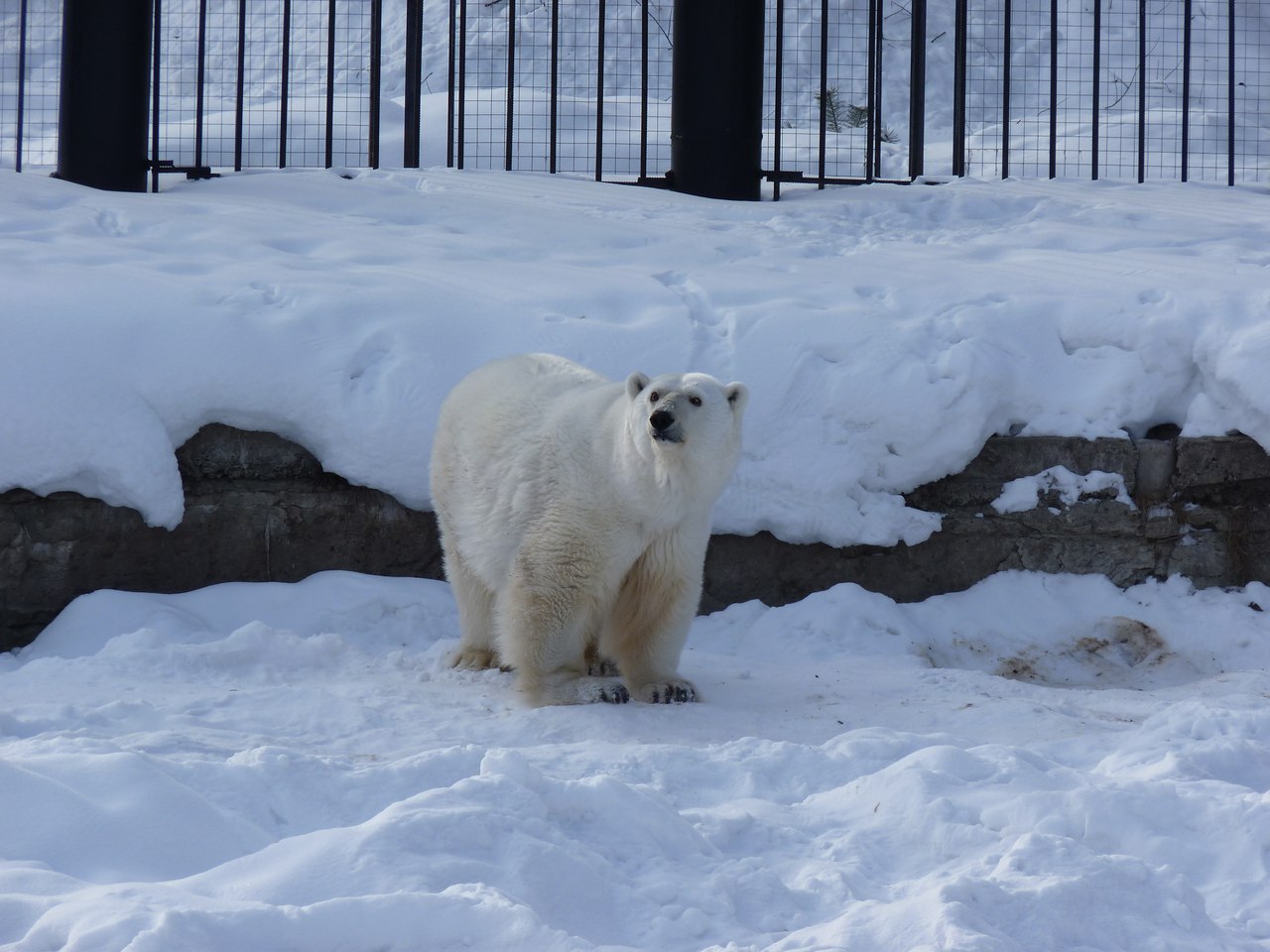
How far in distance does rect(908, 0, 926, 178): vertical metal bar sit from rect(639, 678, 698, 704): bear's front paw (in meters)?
4.93

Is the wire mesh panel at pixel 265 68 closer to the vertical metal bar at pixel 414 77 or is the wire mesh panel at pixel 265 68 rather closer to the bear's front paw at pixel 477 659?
the vertical metal bar at pixel 414 77

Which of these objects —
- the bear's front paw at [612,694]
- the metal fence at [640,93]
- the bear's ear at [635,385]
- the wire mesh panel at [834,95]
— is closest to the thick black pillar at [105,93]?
the metal fence at [640,93]

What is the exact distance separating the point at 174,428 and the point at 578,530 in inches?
74.1

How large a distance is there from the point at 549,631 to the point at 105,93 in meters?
4.74

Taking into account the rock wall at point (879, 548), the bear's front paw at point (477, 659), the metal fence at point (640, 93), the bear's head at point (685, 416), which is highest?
the metal fence at point (640, 93)

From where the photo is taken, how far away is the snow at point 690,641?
2.27 meters

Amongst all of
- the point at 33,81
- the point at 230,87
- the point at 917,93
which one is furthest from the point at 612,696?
the point at 230,87

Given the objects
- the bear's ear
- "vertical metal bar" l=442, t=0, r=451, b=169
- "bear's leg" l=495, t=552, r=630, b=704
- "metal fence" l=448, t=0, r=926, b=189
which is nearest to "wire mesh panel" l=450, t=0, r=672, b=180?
"metal fence" l=448, t=0, r=926, b=189

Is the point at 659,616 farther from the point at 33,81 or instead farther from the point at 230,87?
the point at 230,87

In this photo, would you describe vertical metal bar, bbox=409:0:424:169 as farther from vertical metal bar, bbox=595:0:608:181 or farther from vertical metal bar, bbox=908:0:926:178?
vertical metal bar, bbox=908:0:926:178

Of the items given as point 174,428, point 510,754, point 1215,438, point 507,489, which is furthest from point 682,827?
point 1215,438

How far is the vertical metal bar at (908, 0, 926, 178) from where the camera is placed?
8070mm

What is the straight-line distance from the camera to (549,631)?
419 cm

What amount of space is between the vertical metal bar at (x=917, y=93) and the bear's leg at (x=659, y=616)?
15.5ft
